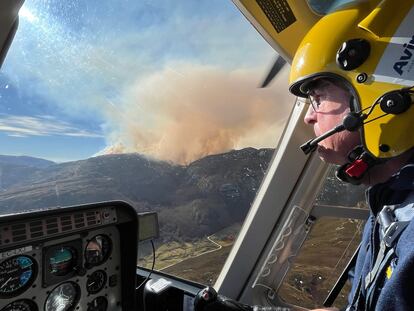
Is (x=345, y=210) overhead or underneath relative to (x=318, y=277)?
overhead

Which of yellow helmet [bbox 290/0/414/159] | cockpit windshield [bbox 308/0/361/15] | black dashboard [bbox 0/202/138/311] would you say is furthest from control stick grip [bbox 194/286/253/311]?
cockpit windshield [bbox 308/0/361/15]

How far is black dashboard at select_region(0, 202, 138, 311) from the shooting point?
115cm

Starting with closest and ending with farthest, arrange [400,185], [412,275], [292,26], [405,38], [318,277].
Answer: [412,275] < [400,185] < [405,38] < [292,26] < [318,277]

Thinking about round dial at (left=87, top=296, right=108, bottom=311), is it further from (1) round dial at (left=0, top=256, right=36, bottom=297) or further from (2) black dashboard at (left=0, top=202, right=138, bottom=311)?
(1) round dial at (left=0, top=256, right=36, bottom=297)

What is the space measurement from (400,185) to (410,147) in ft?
0.53

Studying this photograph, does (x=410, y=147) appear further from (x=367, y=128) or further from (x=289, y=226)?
(x=289, y=226)

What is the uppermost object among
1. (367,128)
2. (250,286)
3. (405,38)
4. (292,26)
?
(292,26)

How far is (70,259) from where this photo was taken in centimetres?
137

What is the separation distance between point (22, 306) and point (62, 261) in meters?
0.20

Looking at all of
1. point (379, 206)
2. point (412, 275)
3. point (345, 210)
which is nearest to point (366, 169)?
point (379, 206)

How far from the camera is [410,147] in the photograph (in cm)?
99

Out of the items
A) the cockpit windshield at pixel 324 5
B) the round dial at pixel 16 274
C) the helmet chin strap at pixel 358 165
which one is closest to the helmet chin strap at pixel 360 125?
the helmet chin strap at pixel 358 165

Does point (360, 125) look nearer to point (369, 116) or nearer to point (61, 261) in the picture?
point (369, 116)

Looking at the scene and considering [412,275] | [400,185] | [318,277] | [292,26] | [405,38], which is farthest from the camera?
[318,277]
